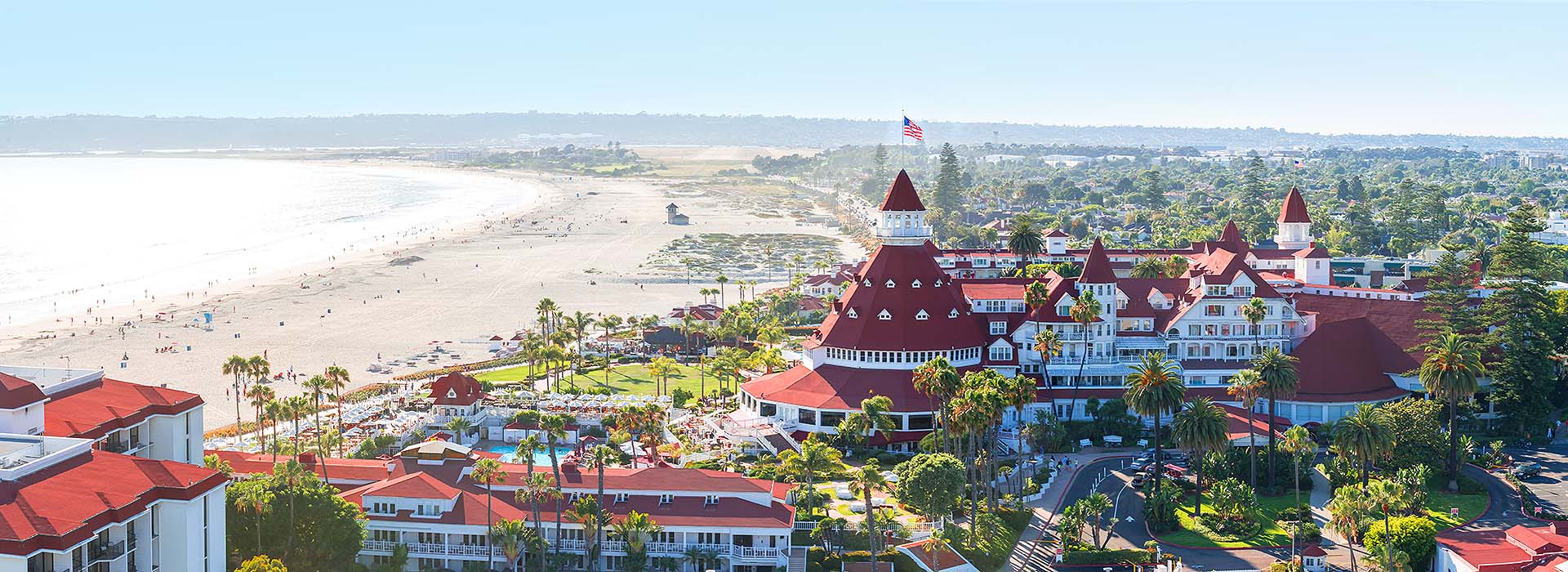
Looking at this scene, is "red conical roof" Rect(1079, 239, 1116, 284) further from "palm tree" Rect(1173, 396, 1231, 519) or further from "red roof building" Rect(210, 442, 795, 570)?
"red roof building" Rect(210, 442, 795, 570)

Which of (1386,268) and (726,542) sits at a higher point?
(1386,268)

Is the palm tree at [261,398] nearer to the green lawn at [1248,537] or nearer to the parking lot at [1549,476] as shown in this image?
the green lawn at [1248,537]

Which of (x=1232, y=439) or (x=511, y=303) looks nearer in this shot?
(x=1232, y=439)

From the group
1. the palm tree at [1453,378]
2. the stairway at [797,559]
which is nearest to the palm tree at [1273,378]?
the palm tree at [1453,378]

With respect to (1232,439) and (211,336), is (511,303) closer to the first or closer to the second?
(211,336)

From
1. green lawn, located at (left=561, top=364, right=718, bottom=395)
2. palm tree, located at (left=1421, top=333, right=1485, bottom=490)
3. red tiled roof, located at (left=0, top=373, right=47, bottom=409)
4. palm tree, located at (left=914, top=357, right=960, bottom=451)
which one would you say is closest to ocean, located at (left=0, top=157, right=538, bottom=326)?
green lawn, located at (left=561, top=364, right=718, bottom=395)

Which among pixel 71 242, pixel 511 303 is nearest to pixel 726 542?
pixel 511 303
